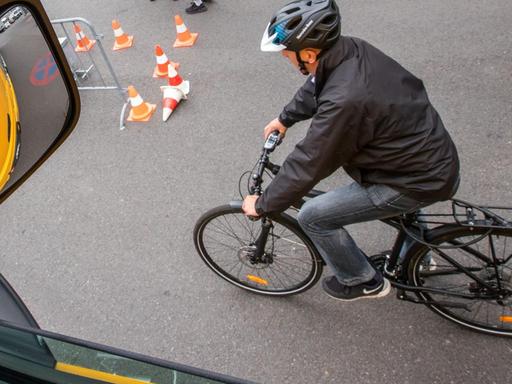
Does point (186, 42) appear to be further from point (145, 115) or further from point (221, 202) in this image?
point (221, 202)

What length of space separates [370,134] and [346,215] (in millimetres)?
595

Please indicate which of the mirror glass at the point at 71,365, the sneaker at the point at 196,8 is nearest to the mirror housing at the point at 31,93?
the mirror glass at the point at 71,365

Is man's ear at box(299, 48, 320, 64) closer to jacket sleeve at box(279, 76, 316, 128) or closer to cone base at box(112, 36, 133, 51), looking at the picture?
jacket sleeve at box(279, 76, 316, 128)

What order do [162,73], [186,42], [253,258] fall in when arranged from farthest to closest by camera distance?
[186,42] < [162,73] < [253,258]

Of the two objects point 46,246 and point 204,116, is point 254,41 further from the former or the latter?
point 46,246

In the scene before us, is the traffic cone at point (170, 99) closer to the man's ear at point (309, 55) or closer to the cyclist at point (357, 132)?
the cyclist at point (357, 132)

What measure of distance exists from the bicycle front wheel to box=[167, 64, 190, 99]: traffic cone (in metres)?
2.48

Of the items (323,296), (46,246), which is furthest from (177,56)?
(323,296)

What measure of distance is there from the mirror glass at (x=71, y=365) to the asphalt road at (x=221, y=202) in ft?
6.29

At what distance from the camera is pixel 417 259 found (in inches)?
105

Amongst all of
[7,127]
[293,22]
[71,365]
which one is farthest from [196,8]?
[71,365]

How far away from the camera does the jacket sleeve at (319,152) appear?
77.4 inches

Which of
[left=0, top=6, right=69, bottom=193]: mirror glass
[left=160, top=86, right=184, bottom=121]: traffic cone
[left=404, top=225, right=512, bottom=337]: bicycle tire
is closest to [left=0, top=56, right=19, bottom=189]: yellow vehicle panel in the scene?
[left=0, top=6, right=69, bottom=193]: mirror glass

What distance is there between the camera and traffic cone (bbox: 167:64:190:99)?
5.41 meters
